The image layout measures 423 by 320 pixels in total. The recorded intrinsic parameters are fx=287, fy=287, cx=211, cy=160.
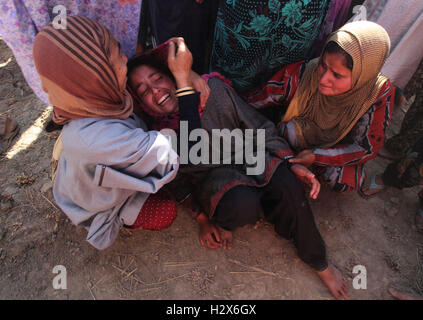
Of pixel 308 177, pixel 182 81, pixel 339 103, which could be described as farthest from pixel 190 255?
pixel 339 103

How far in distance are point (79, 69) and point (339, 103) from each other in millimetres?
Answer: 1751

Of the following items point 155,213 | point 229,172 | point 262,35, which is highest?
point 262,35

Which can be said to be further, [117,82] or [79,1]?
[79,1]

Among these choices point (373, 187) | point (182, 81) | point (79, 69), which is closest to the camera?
point (79, 69)

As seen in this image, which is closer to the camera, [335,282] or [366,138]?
[335,282]

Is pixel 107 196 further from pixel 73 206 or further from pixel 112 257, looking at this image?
pixel 112 257

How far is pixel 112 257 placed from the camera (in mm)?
2090

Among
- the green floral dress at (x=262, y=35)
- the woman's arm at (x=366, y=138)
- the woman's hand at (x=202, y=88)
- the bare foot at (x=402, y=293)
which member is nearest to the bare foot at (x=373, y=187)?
the woman's arm at (x=366, y=138)

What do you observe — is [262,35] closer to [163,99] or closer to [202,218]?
[163,99]

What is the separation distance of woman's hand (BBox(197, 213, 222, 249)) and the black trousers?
5.8 inches

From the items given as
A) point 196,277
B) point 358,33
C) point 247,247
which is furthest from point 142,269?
point 358,33

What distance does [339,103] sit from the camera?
2.12 meters

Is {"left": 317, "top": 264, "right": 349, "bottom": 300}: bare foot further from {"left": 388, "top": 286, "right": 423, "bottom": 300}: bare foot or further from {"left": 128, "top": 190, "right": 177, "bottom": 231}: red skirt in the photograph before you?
{"left": 128, "top": 190, "right": 177, "bottom": 231}: red skirt
